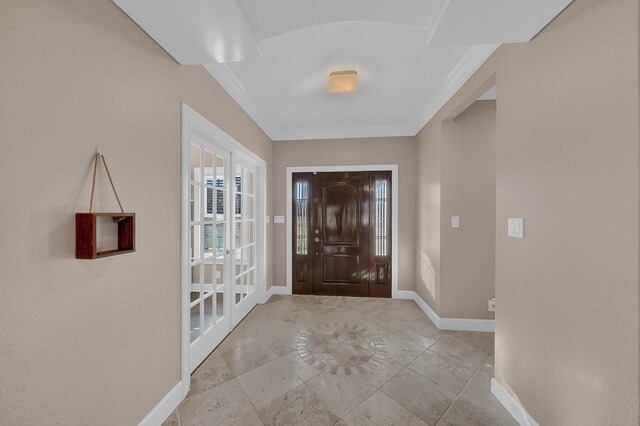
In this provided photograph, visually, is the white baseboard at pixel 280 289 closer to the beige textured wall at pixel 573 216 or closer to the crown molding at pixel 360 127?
the crown molding at pixel 360 127

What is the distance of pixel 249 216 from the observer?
3354mm

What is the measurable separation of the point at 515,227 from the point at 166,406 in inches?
97.2

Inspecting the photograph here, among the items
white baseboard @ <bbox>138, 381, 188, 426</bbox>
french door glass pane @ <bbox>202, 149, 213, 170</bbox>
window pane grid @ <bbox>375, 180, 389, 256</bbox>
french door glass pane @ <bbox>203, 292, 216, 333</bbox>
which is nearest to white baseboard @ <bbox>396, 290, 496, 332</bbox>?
window pane grid @ <bbox>375, 180, 389, 256</bbox>

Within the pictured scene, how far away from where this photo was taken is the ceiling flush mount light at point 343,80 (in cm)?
228

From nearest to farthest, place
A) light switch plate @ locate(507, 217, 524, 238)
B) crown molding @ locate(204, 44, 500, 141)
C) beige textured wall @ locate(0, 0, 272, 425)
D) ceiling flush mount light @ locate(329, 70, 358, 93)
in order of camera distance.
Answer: beige textured wall @ locate(0, 0, 272, 425), light switch plate @ locate(507, 217, 524, 238), crown molding @ locate(204, 44, 500, 141), ceiling flush mount light @ locate(329, 70, 358, 93)

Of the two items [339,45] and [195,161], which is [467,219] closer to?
[339,45]

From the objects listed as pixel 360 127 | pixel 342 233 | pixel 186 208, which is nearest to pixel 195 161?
pixel 186 208

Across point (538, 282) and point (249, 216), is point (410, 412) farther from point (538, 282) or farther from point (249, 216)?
point (249, 216)

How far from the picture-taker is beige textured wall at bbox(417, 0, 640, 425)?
3.18 feet

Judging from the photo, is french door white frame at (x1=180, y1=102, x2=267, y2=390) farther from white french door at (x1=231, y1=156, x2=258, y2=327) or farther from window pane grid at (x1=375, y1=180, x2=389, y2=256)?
window pane grid at (x1=375, y1=180, x2=389, y2=256)

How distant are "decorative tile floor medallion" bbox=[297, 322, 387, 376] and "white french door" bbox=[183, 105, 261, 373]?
34.0 inches

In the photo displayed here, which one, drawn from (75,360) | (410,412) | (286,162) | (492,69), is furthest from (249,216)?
(492,69)

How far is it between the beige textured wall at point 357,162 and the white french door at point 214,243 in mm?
719

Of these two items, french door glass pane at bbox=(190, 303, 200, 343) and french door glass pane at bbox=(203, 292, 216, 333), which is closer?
french door glass pane at bbox=(190, 303, 200, 343)
